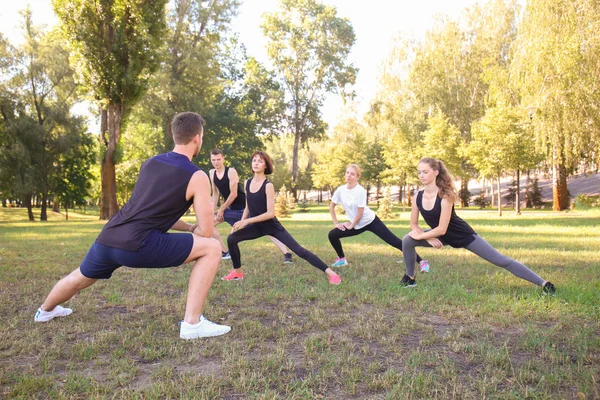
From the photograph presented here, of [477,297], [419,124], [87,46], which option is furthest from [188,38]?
[477,297]

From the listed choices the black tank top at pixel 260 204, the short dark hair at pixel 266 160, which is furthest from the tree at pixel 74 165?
the short dark hair at pixel 266 160

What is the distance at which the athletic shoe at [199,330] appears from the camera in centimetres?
405

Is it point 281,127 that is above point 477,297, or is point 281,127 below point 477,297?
above

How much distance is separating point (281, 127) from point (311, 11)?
39.3 feet

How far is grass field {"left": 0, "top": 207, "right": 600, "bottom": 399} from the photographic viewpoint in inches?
118

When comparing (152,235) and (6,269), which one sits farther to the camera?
(6,269)

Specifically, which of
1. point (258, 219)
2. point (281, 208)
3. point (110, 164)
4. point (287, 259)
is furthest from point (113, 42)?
point (258, 219)

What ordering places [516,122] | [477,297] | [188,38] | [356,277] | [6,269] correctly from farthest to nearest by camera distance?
[188,38] → [516,122] → [6,269] → [356,277] → [477,297]

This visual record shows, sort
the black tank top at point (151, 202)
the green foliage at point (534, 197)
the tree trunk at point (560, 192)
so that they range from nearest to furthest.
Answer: the black tank top at point (151, 202) < the tree trunk at point (560, 192) < the green foliage at point (534, 197)

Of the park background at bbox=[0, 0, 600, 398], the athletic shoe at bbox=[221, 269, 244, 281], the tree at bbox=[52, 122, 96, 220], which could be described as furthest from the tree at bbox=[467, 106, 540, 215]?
the tree at bbox=[52, 122, 96, 220]

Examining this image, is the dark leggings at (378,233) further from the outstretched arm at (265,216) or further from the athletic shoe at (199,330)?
the athletic shoe at (199,330)

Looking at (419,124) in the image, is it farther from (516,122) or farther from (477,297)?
(477,297)

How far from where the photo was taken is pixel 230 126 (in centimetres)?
4256

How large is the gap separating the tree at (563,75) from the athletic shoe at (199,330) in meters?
20.4
